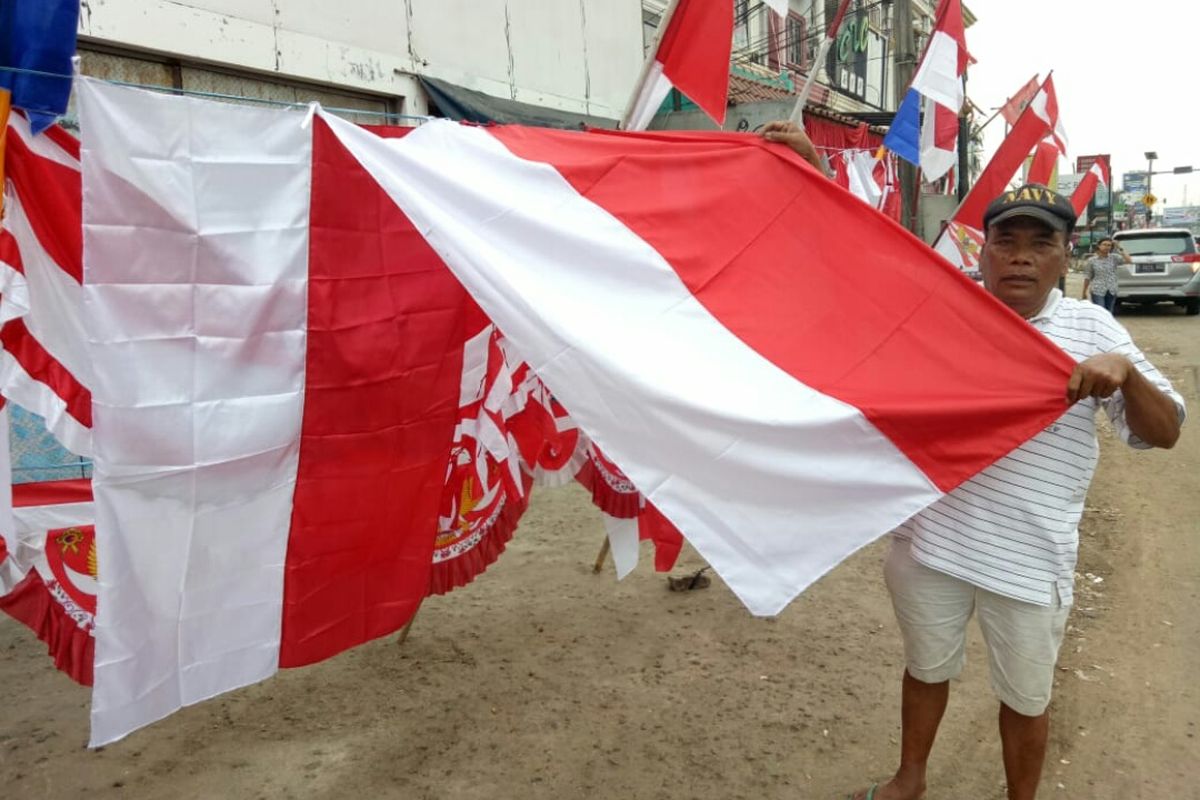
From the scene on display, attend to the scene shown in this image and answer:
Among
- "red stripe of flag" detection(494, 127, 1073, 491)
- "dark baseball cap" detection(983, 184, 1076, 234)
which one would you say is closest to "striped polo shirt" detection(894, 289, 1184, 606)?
"red stripe of flag" detection(494, 127, 1073, 491)

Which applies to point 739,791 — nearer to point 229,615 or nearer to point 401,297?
point 229,615

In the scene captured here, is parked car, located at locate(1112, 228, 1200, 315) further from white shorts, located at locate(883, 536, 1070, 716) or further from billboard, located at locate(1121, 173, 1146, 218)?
billboard, located at locate(1121, 173, 1146, 218)

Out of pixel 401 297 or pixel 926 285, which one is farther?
pixel 401 297

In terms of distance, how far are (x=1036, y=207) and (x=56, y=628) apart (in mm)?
3113

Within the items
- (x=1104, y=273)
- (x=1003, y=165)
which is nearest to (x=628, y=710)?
(x=1003, y=165)

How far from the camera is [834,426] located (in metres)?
2.22

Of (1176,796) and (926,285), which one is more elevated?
(926,285)

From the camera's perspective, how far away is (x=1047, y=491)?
2385mm

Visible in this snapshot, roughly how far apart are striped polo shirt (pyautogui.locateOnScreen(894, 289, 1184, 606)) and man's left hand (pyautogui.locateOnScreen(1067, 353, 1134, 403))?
0.10 meters

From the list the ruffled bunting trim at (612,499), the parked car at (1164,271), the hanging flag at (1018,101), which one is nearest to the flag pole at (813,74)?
the ruffled bunting trim at (612,499)

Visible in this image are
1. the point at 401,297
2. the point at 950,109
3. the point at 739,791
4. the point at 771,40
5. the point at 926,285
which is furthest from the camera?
the point at 771,40

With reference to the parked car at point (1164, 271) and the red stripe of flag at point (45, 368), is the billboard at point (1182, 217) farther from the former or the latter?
the red stripe of flag at point (45, 368)

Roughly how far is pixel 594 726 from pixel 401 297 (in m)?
1.91

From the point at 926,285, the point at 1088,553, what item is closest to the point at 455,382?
the point at 926,285
